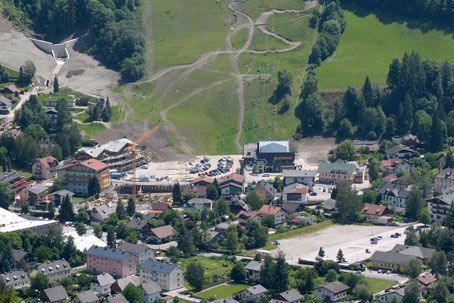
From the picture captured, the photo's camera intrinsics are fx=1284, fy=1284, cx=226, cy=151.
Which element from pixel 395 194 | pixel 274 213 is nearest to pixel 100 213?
pixel 274 213

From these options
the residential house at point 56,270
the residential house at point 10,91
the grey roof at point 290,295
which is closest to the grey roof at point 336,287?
the grey roof at point 290,295

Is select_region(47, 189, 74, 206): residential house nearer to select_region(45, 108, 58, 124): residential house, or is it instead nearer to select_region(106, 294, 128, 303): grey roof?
select_region(45, 108, 58, 124): residential house

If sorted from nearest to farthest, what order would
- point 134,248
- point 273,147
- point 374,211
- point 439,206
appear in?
1. point 134,248
2. point 439,206
3. point 374,211
4. point 273,147

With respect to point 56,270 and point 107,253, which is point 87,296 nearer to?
point 56,270

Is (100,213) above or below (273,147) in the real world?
below

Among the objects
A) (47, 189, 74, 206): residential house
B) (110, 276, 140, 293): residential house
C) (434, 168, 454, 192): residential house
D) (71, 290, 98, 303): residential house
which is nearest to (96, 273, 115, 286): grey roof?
(110, 276, 140, 293): residential house

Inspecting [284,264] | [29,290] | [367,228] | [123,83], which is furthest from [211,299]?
[123,83]

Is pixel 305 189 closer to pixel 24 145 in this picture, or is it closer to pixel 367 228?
pixel 367 228
